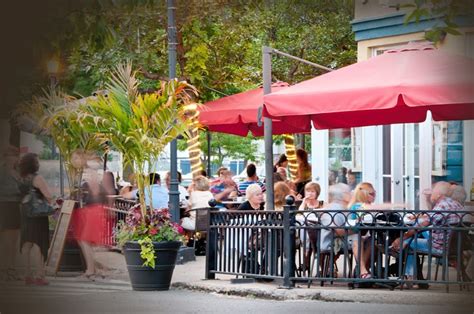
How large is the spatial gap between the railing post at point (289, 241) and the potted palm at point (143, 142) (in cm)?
146

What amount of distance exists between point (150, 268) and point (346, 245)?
2.38 meters

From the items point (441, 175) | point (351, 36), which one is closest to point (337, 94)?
point (441, 175)

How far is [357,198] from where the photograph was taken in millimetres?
10719

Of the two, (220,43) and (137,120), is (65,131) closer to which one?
(137,120)

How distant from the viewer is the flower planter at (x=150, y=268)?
11.0 m

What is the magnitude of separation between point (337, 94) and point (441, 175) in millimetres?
4081

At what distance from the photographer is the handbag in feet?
38.9

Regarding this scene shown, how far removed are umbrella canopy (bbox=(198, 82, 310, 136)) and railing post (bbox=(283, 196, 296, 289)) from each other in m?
5.74

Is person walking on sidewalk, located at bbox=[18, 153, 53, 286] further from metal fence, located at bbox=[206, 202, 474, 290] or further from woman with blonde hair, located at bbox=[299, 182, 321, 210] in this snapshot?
woman with blonde hair, located at bbox=[299, 182, 321, 210]

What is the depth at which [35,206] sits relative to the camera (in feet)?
39.2

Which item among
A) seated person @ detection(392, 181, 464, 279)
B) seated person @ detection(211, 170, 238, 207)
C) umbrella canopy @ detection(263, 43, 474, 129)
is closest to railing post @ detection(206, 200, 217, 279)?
umbrella canopy @ detection(263, 43, 474, 129)

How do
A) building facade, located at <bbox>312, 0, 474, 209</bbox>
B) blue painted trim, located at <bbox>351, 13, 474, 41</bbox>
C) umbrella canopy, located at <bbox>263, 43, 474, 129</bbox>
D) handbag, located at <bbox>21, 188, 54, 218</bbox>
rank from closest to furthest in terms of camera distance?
umbrella canopy, located at <bbox>263, 43, 474, 129</bbox>, handbag, located at <bbox>21, 188, 54, 218</bbox>, building facade, located at <bbox>312, 0, 474, 209</bbox>, blue painted trim, located at <bbox>351, 13, 474, 41</bbox>

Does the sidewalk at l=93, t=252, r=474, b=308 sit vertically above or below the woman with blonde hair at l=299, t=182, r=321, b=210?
below

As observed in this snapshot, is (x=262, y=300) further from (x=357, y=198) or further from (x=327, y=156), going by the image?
(x=327, y=156)
